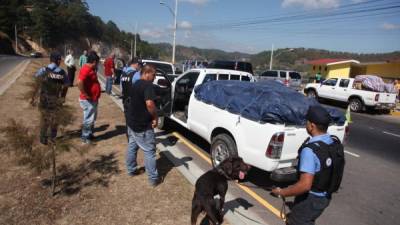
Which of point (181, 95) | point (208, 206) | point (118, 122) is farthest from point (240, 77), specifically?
point (208, 206)

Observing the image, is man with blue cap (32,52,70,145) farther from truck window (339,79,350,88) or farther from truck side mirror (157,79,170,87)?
truck window (339,79,350,88)

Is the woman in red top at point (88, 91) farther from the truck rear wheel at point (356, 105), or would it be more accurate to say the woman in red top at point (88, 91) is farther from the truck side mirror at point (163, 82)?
the truck rear wheel at point (356, 105)

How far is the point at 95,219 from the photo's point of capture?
3945 mm

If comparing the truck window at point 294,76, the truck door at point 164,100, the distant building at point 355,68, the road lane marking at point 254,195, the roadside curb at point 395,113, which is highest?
the distant building at point 355,68

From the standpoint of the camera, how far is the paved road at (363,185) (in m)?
4.79

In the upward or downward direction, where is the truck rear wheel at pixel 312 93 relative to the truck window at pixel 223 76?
downward

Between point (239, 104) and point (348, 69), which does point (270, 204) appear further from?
point (348, 69)

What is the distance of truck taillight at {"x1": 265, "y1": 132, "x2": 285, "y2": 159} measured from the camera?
183 inches

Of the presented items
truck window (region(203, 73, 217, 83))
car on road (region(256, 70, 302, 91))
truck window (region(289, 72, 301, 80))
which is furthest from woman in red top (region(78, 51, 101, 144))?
truck window (region(289, 72, 301, 80))

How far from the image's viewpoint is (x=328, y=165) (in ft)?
8.43

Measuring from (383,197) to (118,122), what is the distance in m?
6.60

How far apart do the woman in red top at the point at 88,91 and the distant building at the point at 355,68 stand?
102 feet

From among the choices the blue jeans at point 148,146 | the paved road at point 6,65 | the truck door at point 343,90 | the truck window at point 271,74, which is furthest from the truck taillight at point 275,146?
the truck window at point 271,74

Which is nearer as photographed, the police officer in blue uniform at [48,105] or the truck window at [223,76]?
the police officer in blue uniform at [48,105]
